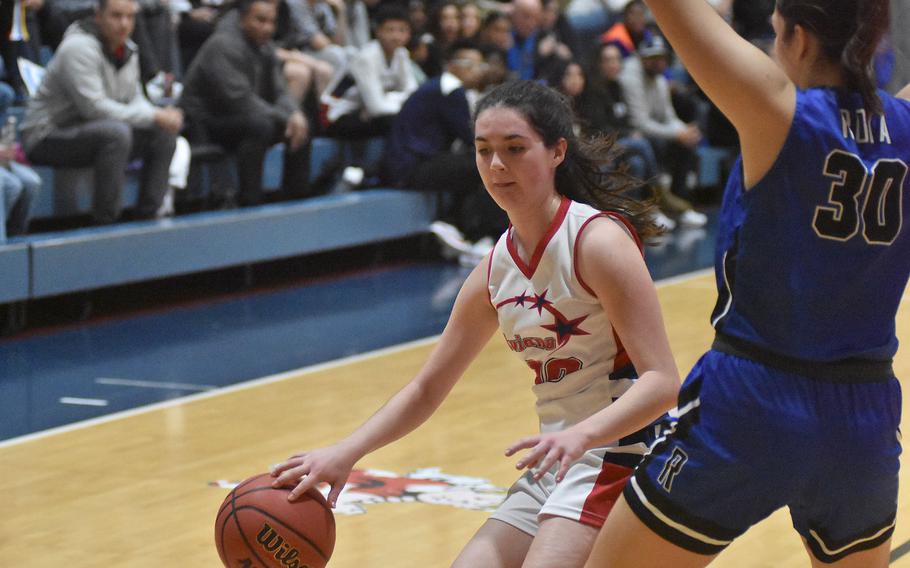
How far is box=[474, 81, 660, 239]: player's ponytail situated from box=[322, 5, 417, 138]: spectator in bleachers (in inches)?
292

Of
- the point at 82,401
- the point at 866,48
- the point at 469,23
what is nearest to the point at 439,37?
the point at 469,23

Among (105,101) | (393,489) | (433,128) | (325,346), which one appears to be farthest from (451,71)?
(393,489)

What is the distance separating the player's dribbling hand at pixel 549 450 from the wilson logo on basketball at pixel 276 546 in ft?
2.04

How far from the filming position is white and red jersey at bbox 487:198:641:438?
9.58ft

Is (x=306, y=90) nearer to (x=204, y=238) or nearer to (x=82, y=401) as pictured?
(x=204, y=238)

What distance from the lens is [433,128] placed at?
34.3 ft

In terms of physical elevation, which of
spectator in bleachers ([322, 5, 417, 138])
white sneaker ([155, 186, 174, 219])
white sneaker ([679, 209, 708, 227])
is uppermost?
spectator in bleachers ([322, 5, 417, 138])

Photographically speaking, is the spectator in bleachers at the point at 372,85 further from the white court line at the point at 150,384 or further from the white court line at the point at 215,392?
the white court line at the point at 150,384

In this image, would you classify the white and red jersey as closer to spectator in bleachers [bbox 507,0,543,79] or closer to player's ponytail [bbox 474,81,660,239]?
player's ponytail [bbox 474,81,660,239]

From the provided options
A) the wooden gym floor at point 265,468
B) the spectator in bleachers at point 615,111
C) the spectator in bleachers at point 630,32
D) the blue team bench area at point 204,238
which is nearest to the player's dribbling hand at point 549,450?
the wooden gym floor at point 265,468

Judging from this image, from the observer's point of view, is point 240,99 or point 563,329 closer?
point 563,329

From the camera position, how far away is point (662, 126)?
12.6 metres

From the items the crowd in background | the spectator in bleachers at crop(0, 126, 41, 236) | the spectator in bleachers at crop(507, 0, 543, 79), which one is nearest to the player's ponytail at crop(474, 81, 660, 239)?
the crowd in background

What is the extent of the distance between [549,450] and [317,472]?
2.07 feet
